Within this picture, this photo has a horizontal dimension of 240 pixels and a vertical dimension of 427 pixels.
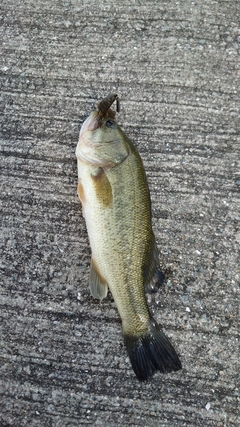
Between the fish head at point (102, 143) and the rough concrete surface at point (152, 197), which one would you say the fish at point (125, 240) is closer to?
the fish head at point (102, 143)

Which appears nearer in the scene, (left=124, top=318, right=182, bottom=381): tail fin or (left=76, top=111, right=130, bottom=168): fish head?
(left=124, top=318, right=182, bottom=381): tail fin

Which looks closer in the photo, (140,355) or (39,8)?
(140,355)

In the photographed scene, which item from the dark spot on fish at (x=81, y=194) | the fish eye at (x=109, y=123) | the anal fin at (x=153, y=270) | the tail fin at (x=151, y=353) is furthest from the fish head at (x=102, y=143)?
the tail fin at (x=151, y=353)

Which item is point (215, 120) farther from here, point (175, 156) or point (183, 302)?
point (183, 302)

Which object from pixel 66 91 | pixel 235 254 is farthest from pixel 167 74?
pixel 235 254

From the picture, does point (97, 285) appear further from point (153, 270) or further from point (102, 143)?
point (102, 143)

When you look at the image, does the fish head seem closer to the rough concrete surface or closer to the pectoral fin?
the rough concrete surface

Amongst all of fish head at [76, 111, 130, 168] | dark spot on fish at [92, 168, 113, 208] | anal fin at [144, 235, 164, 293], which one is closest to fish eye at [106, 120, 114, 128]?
fish head at [76, 111, 130, 168]
